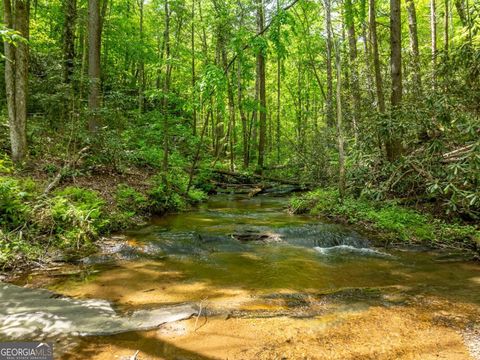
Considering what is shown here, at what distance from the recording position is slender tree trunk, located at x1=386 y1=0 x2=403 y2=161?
902cm

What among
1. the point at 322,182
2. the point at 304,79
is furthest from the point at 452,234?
the point at 304,79

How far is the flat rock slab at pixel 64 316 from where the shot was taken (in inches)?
131

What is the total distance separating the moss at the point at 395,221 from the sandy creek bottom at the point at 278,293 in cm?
65

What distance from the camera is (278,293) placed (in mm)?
4578

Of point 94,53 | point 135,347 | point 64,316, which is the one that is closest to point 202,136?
point 94,53

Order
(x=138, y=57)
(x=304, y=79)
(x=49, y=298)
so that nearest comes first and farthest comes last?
(x=49, y=298) < (x=138, y=57) < (x=304, y=79)

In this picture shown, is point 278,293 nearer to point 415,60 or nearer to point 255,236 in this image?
point 255,236

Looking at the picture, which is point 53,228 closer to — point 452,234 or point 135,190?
point 135,190

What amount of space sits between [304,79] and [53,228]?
934 inches

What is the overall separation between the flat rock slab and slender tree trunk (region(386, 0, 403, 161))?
24.8 feet

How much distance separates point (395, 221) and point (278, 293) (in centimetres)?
454

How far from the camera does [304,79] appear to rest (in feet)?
86.5

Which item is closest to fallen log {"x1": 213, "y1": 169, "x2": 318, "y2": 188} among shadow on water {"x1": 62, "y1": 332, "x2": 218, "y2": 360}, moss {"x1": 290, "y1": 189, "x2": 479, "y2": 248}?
moss {"x1": 290, "y1": 189, "x2": 479, "y2": 248}

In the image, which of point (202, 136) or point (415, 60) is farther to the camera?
point (415, 60)
